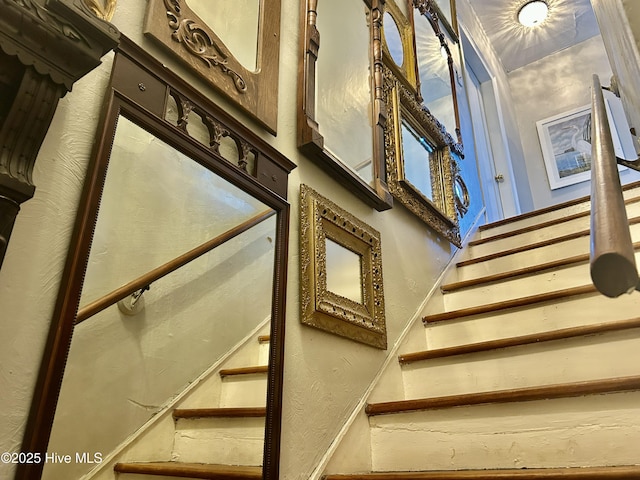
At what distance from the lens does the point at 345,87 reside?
1963 mm

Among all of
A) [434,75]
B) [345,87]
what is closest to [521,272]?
[345,87]

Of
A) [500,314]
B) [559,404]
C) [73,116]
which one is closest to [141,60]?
[73,116]

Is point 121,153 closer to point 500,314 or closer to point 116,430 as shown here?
point 116,430

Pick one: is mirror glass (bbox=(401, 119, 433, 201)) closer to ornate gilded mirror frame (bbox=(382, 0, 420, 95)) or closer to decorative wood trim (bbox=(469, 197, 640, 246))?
ornate gilded mirror frame (bbox=(382, 0, 420, 95))

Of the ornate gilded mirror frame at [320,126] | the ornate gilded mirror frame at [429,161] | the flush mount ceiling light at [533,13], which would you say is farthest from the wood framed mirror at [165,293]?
the flush mount ceiling light at [533,13]

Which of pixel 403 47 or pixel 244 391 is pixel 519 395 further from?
pixel 403 47

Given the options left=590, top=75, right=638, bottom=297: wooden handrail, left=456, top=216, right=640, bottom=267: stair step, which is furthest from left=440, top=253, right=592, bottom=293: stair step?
left=590, top=75, right=638, bottom=297: wooden handrail

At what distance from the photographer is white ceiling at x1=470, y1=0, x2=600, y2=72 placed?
479 cm

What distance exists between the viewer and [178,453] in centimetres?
98

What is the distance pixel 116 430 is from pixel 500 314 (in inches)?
60.3

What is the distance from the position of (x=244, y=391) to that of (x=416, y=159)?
1.75 meters

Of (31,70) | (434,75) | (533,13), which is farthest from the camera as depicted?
(533,13)

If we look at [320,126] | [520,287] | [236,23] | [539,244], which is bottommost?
[520,287]

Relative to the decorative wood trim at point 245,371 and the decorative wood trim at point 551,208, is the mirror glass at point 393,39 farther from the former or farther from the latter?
the decorative wood trim at point 245,371
